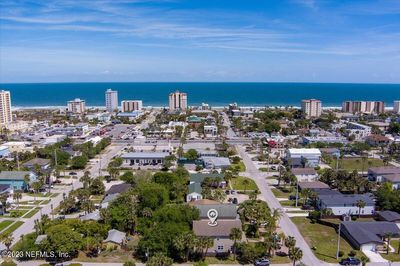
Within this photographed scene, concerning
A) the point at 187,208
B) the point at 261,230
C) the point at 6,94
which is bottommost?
the point at 261,230

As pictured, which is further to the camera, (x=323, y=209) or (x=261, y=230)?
(x=323, y=209)

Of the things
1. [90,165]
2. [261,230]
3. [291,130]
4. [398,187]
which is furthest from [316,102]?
[261,230]

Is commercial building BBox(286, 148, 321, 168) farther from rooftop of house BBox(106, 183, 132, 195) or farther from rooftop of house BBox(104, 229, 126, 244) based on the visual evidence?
rooftop of house BBox(104, 229, 126, 244)

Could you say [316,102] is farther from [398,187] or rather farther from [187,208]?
[187,208]

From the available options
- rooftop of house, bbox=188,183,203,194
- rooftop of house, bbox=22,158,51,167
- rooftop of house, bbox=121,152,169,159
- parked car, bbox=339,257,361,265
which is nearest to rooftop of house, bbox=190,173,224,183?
rooftop of house, bbox=188,183,203,194

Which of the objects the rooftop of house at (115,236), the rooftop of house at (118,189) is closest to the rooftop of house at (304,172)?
the rooftop of house at (118,189)

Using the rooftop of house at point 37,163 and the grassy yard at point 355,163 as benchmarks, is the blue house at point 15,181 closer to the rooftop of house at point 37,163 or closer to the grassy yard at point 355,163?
the rooftop of house at point 37,163

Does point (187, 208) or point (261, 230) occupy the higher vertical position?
point (187, 208)
